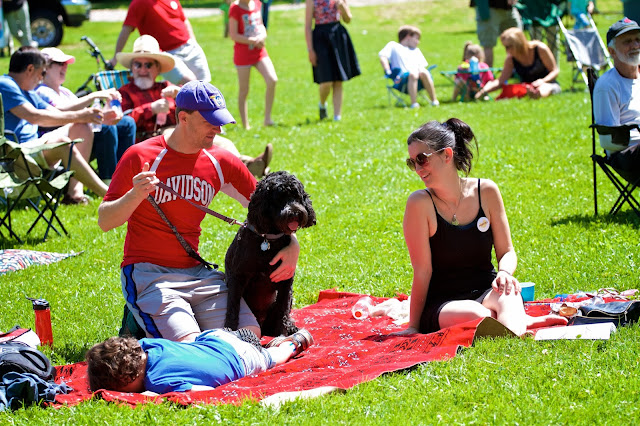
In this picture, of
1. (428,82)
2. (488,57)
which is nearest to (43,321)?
(428,82)

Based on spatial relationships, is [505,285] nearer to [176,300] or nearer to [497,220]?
[497,220]

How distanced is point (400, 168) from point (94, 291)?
469 cm

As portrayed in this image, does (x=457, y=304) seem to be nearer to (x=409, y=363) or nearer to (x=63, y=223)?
(x=409, y=363)

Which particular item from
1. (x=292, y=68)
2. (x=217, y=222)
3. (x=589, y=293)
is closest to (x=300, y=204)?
(x=589, y=293)

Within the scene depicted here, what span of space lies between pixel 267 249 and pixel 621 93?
12.7 feet

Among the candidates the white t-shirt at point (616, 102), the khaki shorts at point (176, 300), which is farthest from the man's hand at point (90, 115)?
the white t-shirt at point (616, 102)

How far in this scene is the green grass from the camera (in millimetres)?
3689

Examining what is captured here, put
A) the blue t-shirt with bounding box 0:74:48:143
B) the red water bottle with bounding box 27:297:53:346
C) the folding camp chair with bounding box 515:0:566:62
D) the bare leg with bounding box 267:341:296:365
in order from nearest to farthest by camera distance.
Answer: the bare leg with bounding box 267:341:296:365, the red water bottle with bounding box 27:297:53:346, the blue t-shirt with bounding box 0:74:48:143, the folding camp chair with bounding box 515:0:566:62

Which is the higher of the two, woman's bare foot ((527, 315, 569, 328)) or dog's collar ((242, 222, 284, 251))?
dog's collar ((242, 222, 284, 251))

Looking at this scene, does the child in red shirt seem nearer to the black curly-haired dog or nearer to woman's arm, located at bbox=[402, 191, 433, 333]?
the black curly-haired dog

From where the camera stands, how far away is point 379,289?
6098 millimetres

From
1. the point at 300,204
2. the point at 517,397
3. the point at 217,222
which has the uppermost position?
the point at 300,204

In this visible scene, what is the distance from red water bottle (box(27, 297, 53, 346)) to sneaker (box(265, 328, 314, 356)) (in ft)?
4.62

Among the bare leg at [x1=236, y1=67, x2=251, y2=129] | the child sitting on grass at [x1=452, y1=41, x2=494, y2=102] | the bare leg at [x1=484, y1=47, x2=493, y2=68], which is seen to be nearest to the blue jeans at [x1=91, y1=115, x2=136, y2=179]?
the bare leg at [x1=236, y1=67, x2=251, y2=129]
